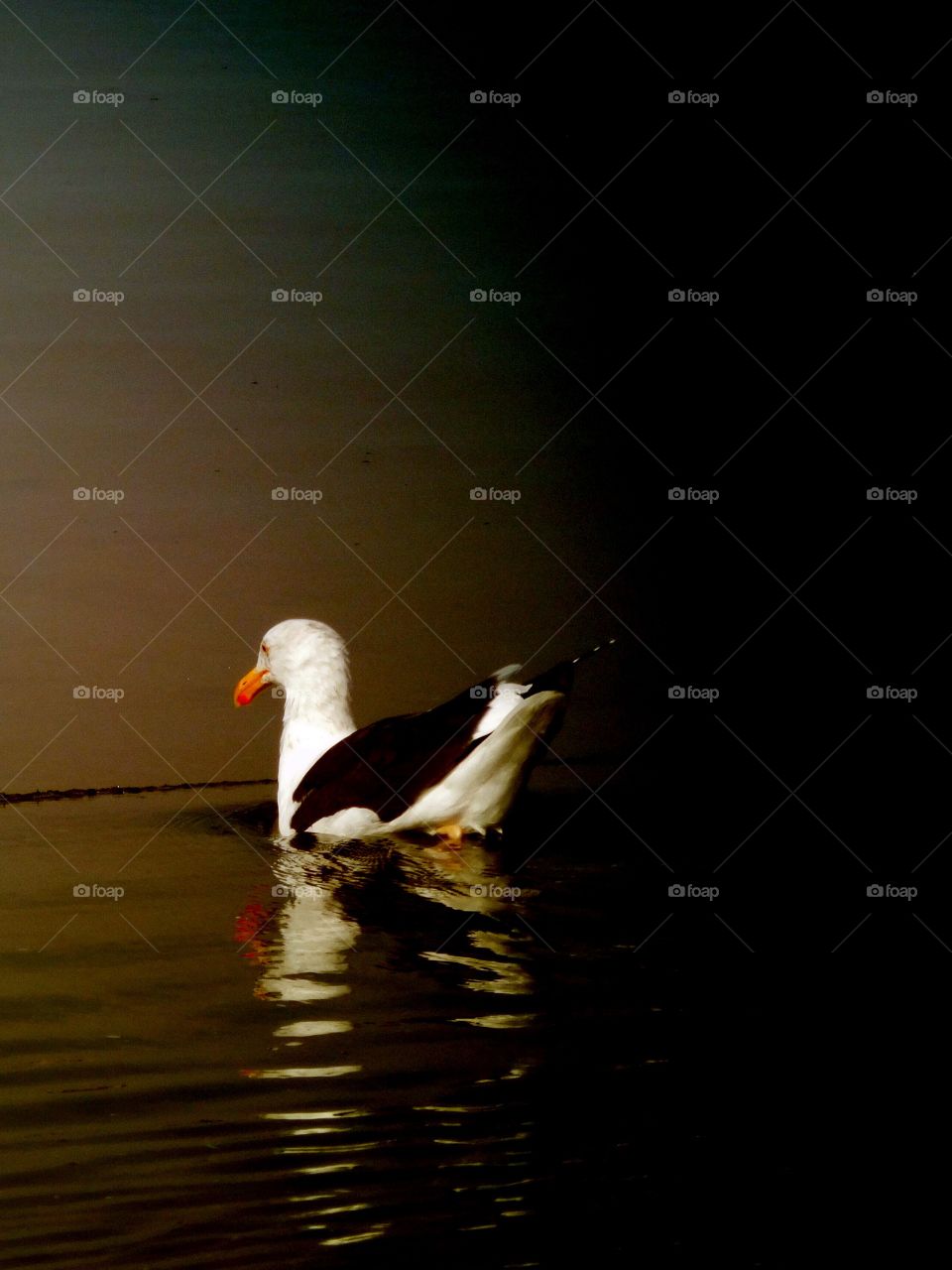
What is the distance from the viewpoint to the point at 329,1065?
122 inches

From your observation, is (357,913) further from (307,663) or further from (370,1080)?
(307,663)

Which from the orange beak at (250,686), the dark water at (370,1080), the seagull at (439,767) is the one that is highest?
the orange beak at (250,686)

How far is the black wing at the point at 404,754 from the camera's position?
5.59m

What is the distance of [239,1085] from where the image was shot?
2.97m

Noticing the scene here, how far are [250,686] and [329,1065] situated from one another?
398 cm

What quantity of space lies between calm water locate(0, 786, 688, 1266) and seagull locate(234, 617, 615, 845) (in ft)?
0.82

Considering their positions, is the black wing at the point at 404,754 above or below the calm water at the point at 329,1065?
above

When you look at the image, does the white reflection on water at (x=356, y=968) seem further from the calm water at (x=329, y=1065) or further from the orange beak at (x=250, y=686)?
the orange beak at (x=250, y=686)

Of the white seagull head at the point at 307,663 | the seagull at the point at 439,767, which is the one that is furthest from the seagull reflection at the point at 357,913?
the white seagull head at the point at 307,663

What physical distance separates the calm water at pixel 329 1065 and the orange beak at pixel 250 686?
1459 millimetres

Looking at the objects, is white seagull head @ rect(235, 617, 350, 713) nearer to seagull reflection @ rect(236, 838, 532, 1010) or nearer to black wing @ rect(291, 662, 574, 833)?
black wing @ rect(291, 662, 574, 833)

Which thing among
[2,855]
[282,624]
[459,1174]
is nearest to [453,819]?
[282,624]

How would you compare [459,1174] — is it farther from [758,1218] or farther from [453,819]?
[453,819]

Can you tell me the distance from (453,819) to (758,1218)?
355 centimetres
